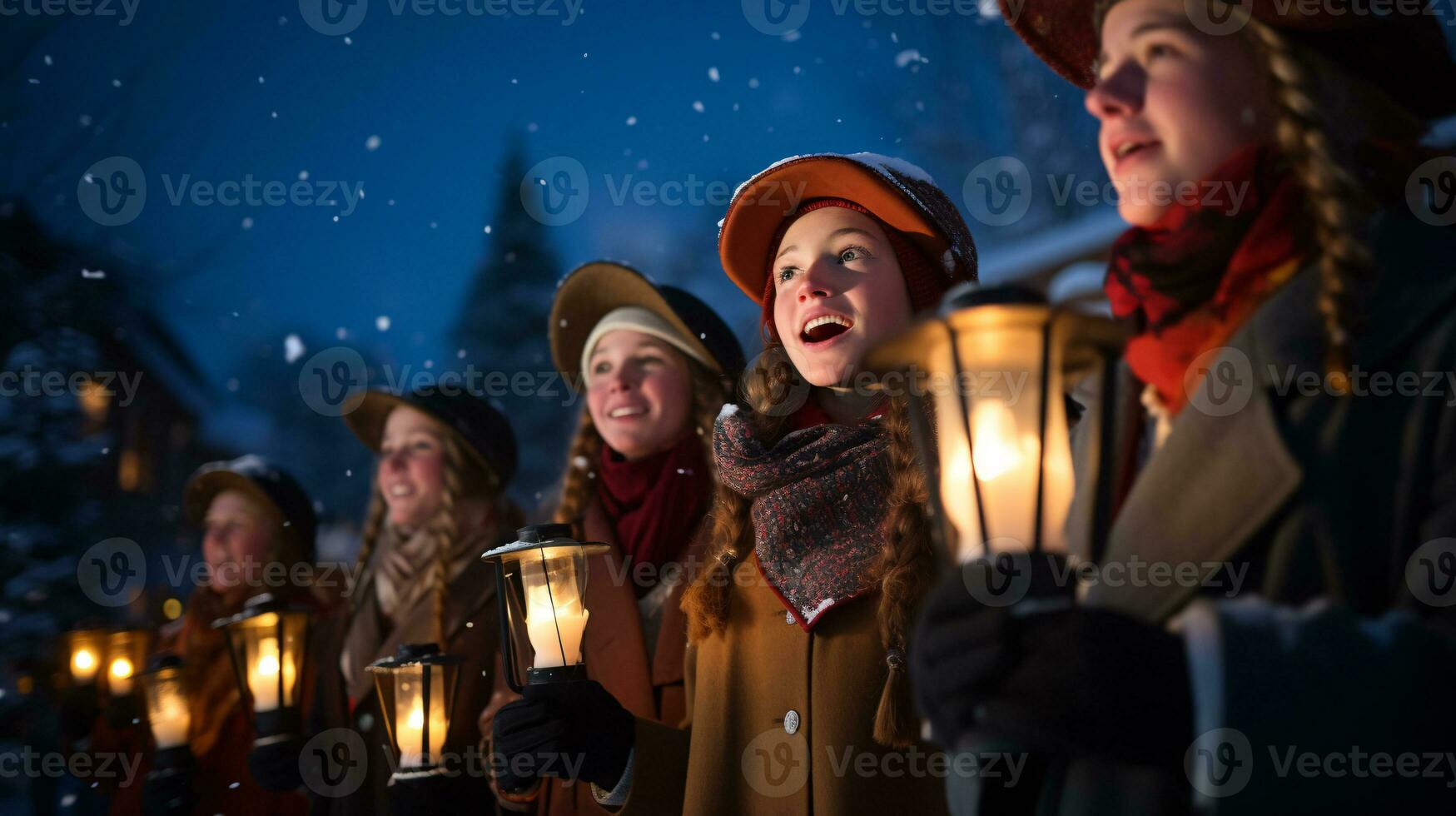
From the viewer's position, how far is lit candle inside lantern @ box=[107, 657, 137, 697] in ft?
17.8

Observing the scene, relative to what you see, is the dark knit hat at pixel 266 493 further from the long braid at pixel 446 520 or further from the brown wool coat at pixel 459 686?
the long braid at pixel 446 520

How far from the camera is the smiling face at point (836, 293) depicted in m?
2.89

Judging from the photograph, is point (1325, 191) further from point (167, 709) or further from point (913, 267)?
point (167, 709)

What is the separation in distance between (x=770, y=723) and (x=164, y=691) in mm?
3090

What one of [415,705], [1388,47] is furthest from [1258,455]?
[415,705]

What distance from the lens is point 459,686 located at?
4.15 m

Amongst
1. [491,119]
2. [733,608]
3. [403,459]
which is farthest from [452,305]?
[733,608]

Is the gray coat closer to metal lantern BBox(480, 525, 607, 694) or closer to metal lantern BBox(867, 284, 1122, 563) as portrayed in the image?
metal lantern BBox(867, 284, 1122, 563)

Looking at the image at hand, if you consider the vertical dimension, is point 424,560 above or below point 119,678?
above

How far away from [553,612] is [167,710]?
2.71 metres

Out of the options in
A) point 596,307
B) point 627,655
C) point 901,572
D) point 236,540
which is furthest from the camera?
point 236,540

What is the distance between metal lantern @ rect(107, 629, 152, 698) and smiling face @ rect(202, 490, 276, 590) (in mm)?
458

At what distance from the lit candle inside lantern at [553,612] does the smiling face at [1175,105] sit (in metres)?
1.64

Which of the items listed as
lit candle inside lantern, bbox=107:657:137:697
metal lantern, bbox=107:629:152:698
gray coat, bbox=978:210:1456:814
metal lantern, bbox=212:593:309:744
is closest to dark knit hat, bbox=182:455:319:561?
metal lantern, bbox=107:629:152:698
